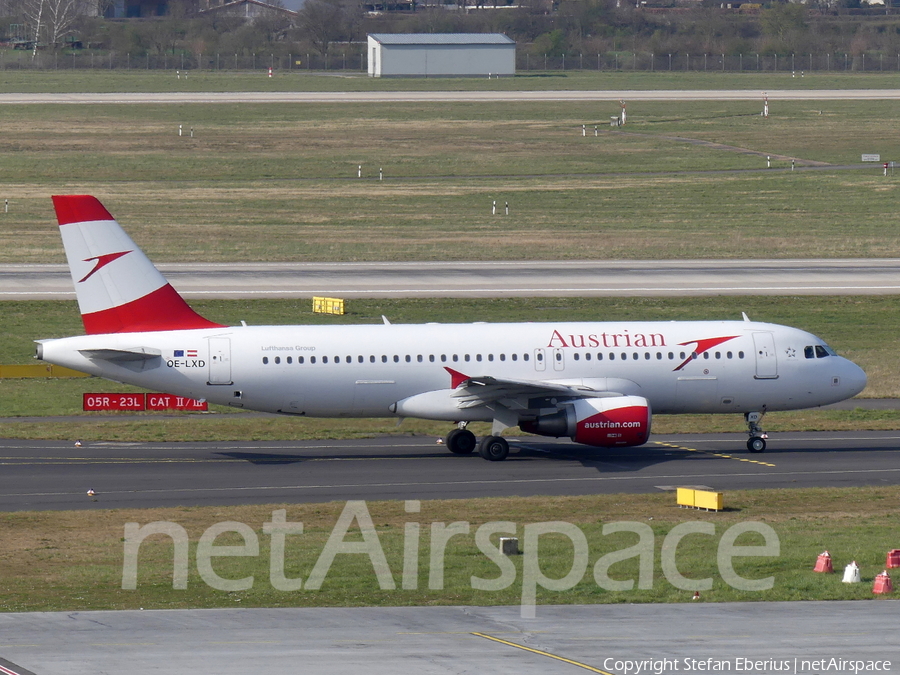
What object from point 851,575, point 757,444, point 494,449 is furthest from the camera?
point 757,444

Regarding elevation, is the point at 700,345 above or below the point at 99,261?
below

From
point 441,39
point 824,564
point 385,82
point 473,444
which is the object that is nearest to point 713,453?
point 473,444

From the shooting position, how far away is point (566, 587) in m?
26.8

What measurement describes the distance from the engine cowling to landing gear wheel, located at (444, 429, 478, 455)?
3.19m

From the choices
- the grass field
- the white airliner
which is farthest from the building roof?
the white airliner

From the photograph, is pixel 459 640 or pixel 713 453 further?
pixel 713 453

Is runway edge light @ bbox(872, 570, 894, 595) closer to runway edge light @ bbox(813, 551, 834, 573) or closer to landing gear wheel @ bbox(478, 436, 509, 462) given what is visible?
runway edge light @ bbox(813, 551, 834, 573)

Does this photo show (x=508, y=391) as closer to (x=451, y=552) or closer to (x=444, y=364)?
(x=444, y=364)

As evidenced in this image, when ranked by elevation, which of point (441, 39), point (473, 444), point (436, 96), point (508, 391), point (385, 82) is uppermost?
point (441, 39)

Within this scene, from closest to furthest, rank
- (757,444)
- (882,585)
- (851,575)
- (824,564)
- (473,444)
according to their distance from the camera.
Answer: (882,585) → (851,575) → (824,564) → (757,444) → (473,444)

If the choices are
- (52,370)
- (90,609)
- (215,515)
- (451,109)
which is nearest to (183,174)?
(451,109)

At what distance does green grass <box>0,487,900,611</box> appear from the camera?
2625 cm

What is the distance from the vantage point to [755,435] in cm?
4297

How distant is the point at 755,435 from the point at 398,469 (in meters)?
11.5
